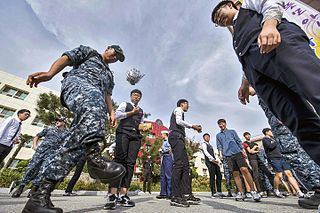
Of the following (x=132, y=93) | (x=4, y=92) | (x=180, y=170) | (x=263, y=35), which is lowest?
(x=180, y=170)

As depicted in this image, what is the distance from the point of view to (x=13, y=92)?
24.0m

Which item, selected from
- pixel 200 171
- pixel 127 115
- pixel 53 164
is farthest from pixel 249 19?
pixel 200 171

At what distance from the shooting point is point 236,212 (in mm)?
2191

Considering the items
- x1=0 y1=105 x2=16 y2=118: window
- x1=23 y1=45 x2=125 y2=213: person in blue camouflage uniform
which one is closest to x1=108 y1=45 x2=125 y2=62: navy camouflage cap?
x1=23 y1=45 x2=125 y2=213: person in blue camouflage uniform

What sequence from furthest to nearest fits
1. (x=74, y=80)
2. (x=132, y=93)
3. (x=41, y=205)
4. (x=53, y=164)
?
(x=132, y=93), (x=74, y=80), (x=53, y=164), (x=41, y=205)

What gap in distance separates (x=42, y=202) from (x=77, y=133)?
532 mm

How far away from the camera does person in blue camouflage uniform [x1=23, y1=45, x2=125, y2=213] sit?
138 centimetres

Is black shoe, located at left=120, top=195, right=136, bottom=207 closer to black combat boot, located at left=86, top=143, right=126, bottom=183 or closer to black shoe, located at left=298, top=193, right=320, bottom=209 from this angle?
black combat boot, located at left=86, top=143, right=126, bottom=183

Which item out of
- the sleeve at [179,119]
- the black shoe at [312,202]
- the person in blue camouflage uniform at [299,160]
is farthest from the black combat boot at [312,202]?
the sleeve at [179,119]

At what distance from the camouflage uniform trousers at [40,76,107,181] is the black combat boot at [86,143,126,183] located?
0.14 meters

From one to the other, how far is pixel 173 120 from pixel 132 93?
3.12 ft

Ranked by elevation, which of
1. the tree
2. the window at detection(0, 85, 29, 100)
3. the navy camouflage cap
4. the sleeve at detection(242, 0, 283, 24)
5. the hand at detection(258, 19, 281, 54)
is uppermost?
the window at detection(0, 85, 29, 100)

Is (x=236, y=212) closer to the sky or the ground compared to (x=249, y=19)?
closer to the ground

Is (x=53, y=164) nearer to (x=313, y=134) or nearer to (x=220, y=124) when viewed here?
(x=313, y=134)
